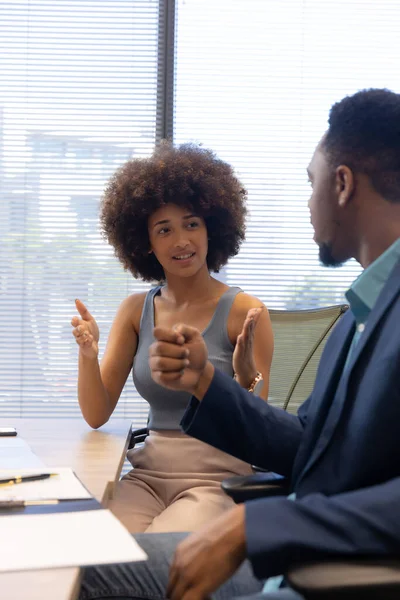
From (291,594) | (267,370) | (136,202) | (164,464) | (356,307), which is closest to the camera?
(291,594)

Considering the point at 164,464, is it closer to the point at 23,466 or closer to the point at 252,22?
the point at 23,466

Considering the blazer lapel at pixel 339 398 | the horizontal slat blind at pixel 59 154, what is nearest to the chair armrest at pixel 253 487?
the blazer lapel at pixel 339 398

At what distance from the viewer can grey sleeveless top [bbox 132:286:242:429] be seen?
2025 millimetres

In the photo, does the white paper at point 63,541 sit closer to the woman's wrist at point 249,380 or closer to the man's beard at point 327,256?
the man's beard at point 327,256

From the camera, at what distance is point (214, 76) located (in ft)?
11.6

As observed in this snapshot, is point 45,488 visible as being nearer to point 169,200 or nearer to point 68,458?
point 68,458

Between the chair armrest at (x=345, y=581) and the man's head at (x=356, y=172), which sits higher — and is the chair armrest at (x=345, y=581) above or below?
below

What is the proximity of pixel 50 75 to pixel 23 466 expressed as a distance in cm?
262

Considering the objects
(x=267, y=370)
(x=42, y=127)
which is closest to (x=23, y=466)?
(x=267, y=370)

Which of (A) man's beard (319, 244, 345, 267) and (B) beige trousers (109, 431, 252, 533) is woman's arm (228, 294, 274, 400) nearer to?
(B) beige trousers (109, 431, 252, 533)

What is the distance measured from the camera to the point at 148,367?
207cm

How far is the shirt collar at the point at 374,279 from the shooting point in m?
1.08

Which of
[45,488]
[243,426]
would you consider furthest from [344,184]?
[45,488]

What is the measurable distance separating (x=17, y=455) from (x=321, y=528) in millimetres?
814
